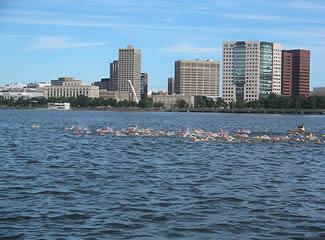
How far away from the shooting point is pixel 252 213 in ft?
68.0

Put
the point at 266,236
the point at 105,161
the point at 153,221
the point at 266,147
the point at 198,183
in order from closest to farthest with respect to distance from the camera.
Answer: the point at 266,236
the point at 153,221
the point at 198,183
the point at 105,161
the point at 266,147

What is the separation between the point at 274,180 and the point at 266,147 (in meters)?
24.4

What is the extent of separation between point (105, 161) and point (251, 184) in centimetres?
1249

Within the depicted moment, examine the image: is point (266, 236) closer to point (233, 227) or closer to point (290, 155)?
point (233, 227)

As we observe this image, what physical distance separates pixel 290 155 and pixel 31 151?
67.9 feet

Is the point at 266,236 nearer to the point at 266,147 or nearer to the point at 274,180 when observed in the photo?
the point at 274,180

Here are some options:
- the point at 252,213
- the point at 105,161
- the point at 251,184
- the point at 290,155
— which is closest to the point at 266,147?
the point at 290,155

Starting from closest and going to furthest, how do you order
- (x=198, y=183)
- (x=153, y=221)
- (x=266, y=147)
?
1. (x=153, y=221)
2. (x=198, y=183)
3. (x=266, y=147)

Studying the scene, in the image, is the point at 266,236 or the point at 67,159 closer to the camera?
the point at 266,236

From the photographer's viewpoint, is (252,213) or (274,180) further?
(274,180)

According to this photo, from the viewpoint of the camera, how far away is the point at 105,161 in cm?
3725

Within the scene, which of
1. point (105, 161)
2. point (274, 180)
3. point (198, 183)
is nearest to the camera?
point (198, 183)

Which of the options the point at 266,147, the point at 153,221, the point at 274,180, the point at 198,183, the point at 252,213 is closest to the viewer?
the point at 153,221

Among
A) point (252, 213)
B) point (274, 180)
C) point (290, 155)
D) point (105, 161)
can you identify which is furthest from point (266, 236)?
point (290, 155)
